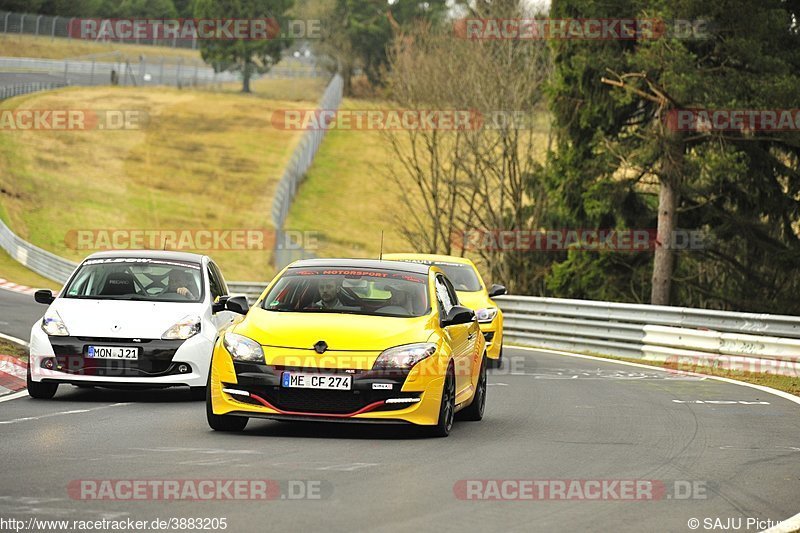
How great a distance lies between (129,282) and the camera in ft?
49.0

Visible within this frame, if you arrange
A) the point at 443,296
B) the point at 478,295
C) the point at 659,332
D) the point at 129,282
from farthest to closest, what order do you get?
the point at 659,332, the point at 478,295, the point at 129,282, the point at 443,296

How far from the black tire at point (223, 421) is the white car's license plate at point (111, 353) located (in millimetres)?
2574

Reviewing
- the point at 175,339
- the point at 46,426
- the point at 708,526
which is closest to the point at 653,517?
the point at 708,526

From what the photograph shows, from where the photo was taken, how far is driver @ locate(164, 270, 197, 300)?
15.0 m

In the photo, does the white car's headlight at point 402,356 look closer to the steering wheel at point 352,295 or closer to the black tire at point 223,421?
the steering wheel at point 352,295

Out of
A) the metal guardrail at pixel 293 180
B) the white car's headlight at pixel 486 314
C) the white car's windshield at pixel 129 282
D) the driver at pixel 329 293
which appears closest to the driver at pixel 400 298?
the driver at pixel 329 293

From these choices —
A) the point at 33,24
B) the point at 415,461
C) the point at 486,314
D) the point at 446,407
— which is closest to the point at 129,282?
the point at 446,407

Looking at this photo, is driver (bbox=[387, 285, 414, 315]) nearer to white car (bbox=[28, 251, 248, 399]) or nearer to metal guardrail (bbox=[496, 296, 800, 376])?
white car (bbox=[28, 251, 248, 399])

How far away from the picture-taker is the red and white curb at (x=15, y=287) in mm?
37219

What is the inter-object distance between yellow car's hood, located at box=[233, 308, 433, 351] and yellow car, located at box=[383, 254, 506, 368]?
756 cm

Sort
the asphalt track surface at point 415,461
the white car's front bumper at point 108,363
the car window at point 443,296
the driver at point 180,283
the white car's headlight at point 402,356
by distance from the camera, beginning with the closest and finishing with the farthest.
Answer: the asphalt track surface at point 415,461
the white car's headlight at point 402,356
the car window at point 443,296
the white car's front bumper at point 108,363
the driver at point 180,283

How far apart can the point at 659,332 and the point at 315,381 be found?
547 inches

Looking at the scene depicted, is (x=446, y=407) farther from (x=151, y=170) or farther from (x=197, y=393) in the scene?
(x=151, y=170)

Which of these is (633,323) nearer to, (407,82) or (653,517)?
(653,517)
